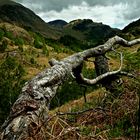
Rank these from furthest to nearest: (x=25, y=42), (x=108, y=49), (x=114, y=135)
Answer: (x=25, y=42)
(x=108, y=49)
(x=114, y=135)

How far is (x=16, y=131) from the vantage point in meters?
7.96

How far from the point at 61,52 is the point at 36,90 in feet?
363

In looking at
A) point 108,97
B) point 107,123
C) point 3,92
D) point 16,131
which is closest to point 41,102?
point 16,131

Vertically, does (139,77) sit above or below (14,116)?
above

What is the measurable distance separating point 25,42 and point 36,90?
10453 cm

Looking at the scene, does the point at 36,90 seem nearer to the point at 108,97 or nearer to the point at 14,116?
the point at 14,116

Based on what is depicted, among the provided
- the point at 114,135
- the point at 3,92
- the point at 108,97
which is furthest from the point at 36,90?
the point at 3,92

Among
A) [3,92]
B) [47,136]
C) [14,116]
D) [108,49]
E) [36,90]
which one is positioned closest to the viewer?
[47,136]

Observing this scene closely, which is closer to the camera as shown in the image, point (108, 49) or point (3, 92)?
point (108, 49)

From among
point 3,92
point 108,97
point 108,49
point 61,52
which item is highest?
point 61,52

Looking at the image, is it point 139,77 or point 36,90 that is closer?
point 36,90

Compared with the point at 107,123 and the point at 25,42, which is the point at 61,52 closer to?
the point at 25,42

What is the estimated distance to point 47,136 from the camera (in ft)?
26.0

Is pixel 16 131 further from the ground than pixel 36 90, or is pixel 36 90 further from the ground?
pixel 36 90
